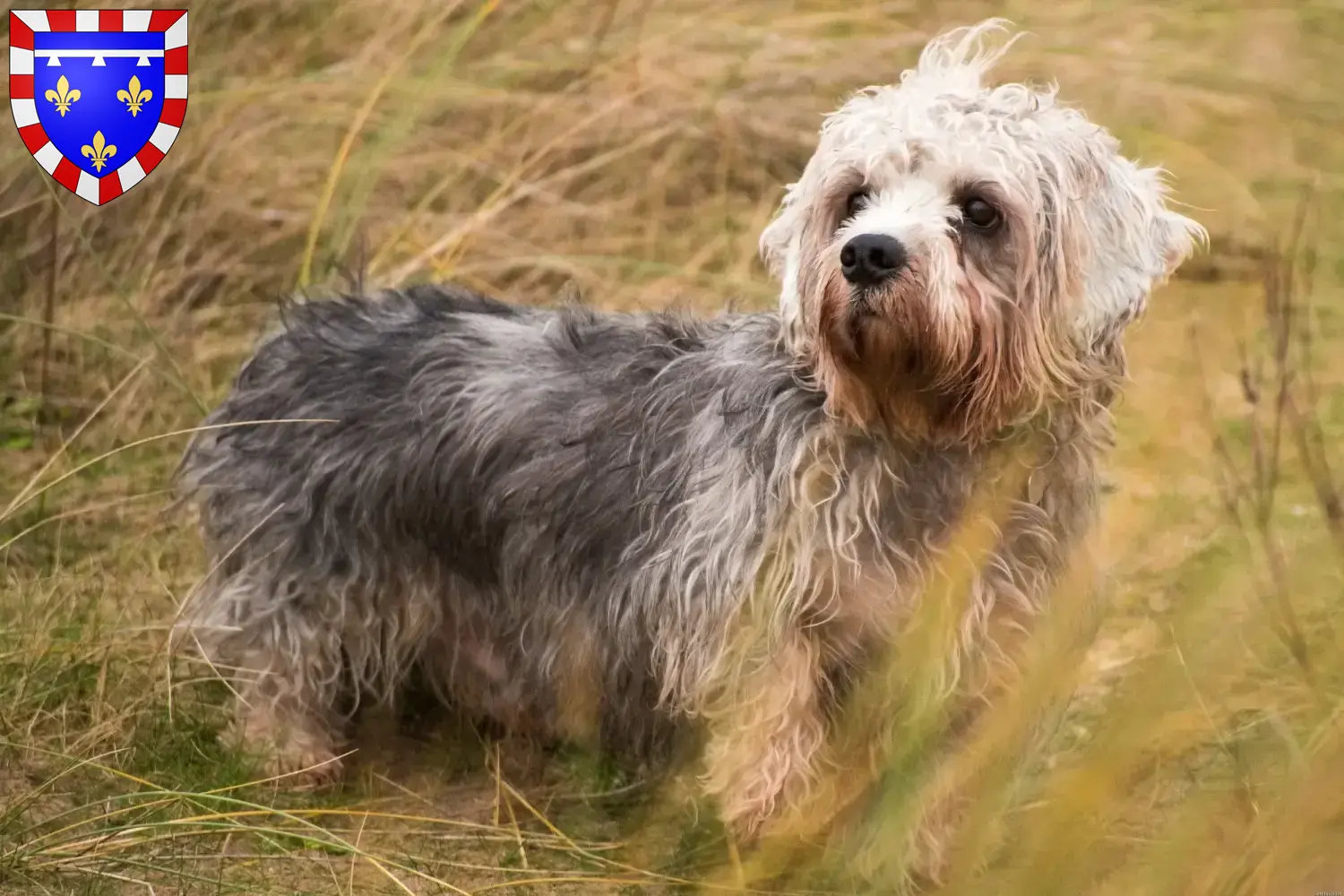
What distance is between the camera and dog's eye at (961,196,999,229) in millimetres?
2990

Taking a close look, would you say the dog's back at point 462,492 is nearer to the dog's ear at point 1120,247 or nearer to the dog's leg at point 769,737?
the dog's leg at point 769,737

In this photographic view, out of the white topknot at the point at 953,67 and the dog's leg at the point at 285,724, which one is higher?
the white topknot at the point at 953,67

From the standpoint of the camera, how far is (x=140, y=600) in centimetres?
439

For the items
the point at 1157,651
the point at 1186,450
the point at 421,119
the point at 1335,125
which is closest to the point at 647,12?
Result: the point at 421,119

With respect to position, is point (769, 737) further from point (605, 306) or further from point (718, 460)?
point (605, 306)

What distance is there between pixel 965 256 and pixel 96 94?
227 centimetres

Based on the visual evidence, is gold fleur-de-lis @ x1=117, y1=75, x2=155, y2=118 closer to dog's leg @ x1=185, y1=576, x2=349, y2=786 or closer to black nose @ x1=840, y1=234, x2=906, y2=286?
dog's leg @ x1=185, y1=576, x2=349, y2=786

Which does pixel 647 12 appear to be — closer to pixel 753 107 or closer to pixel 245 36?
pixel 753 107

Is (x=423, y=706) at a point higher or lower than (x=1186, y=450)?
lower

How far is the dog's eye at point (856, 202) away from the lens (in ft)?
10.2

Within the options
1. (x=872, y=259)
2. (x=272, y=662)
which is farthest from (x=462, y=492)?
(x=872, y=259)

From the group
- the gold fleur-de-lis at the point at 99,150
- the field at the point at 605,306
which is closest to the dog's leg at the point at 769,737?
the field at the point at 605,306

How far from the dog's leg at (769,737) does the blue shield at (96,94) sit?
2154 millimetres

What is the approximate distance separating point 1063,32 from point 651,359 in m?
3.60
